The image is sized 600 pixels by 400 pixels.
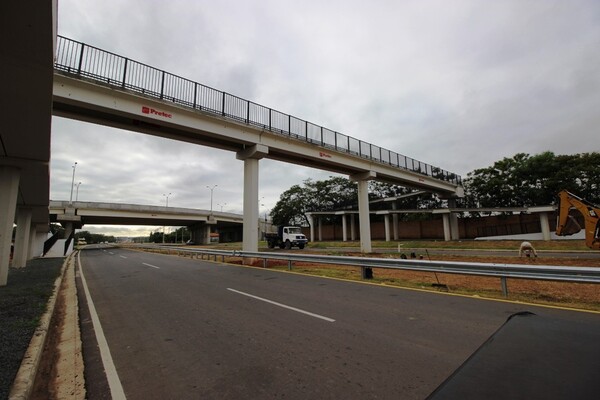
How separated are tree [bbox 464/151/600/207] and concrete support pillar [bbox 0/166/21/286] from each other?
53296mm

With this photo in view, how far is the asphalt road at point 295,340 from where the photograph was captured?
382cm

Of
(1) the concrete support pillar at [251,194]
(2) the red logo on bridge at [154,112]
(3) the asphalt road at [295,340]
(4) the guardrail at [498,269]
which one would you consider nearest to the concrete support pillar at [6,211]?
(3) the asphalt road at [295,340]

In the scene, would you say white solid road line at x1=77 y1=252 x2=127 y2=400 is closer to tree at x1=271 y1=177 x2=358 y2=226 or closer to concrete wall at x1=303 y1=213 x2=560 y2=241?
concrete wall at x1=303 y1=213 x2=560 y2=241

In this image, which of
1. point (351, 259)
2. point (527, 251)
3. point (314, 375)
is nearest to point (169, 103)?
point (351, 259)

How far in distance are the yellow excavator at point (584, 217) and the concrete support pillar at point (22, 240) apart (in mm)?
33853

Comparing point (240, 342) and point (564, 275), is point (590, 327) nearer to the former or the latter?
→ point (240, 342)

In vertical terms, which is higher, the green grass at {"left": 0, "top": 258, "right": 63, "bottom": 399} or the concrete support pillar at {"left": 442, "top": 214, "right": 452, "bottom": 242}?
the concrete support pillar at {"left": 442, "top": 214, "right": 452, "bottom": 242}

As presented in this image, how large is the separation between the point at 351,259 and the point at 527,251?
13.9m

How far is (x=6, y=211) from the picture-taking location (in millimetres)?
12039

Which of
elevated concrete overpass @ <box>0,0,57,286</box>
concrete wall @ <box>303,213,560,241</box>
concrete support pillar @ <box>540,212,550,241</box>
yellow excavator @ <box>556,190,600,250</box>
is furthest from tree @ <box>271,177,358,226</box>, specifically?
elevated concrete overpass @ <box>0,0,57,286</box>

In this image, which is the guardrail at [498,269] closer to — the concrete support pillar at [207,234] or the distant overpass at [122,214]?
the distant overpass at [122,214]

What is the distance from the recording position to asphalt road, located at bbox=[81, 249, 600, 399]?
12.5 ft

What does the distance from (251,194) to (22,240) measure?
15.3 metres

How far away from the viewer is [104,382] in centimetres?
Result: 414
